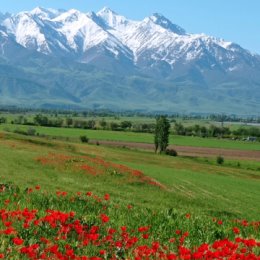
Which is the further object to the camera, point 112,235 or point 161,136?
point 161,136

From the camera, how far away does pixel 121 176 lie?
40188 mm

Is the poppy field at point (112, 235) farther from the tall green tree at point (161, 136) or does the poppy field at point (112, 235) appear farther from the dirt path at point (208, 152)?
the dirt path at point (208, 152)

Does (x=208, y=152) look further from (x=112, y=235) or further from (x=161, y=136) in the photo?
(x=112, y=235)

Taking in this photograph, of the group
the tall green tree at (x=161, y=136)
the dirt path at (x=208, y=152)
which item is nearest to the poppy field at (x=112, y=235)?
the tall green tree at (x=161, y=136)

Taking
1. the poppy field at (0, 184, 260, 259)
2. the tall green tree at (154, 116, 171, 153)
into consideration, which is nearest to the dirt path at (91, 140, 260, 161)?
the tall green tree at (154, 116, 171, 153)

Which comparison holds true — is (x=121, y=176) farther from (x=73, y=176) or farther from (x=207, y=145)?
(x=207, y=145)

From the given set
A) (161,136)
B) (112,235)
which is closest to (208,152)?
(161,136)

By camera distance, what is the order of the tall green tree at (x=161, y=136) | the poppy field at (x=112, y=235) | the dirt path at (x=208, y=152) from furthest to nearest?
the dirt path at (x=208, y=152)
the tall green tree at (x=161, y=136)
the poppy field at (x=112, y=235)

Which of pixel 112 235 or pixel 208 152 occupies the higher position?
pixel 112 235

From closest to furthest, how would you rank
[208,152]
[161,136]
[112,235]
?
1. [112,235]
2. [161,136]
3. [208,152]

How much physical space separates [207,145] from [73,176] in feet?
449

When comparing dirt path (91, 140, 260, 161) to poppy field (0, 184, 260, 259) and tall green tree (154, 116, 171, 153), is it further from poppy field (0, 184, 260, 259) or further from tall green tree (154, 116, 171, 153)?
poppy field (0, 184, 260, 259)

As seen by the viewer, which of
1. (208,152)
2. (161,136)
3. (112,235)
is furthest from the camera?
(208,152)

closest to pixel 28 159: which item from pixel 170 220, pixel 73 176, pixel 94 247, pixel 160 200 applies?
pixel 73 176
